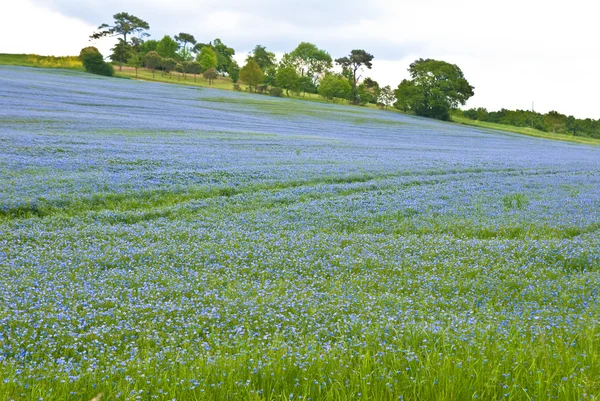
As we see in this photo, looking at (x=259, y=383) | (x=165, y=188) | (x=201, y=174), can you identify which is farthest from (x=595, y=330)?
(x=201, y=174)

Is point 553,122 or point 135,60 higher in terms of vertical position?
point 135,60

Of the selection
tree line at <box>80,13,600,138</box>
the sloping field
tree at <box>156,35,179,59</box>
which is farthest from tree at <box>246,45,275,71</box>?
the sloping field

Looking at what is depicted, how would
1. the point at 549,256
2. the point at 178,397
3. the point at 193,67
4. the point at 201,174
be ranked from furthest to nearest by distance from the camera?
the point at 193,67, the point at 201,174, the point at 549,256, the point at 178,397

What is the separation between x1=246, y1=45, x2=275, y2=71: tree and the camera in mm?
130375

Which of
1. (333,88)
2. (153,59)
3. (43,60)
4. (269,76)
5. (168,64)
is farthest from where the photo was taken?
(269,76)

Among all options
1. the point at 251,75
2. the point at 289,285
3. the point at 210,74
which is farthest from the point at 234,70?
the point at 289,285

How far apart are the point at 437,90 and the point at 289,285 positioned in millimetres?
83870

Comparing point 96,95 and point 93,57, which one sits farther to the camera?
point 93,57

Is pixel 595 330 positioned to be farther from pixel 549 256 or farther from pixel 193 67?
pixel 193 67

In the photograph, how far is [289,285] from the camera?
23.0 feet

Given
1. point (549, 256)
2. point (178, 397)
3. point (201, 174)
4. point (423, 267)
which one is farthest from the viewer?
point (201, 174)

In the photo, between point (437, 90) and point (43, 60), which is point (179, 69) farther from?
point (437, 90)

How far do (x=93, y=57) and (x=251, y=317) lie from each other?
296 ft

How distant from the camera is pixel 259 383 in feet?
12.9
